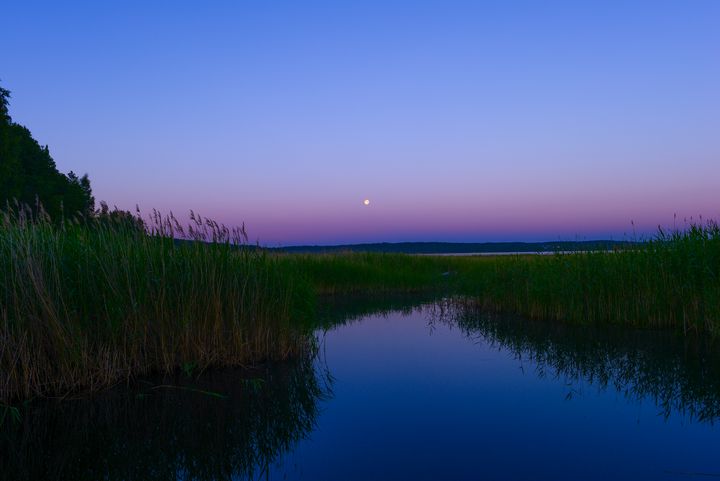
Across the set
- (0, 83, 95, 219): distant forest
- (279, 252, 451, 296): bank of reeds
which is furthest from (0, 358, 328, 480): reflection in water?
(0, 83, 95, 219): distant forest

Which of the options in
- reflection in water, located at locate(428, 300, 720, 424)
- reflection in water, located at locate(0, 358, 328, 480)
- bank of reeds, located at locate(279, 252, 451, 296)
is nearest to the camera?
reflection in water, located at locate(0, 358, 328, 480)

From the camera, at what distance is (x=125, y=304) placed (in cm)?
700

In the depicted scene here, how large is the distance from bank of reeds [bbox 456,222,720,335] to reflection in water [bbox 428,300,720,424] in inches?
20.9

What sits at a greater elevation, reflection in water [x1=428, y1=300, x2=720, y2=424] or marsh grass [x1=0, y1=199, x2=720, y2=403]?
marsh grass [x1=0, y1=199, x2=720, y2=403]

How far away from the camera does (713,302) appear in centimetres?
1005

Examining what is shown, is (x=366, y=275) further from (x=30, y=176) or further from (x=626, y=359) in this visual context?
(x=30, y=176)

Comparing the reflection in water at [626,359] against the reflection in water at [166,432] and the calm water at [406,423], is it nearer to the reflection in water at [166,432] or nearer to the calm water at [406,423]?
the calm water at [406,423]

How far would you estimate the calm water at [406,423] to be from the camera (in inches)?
189

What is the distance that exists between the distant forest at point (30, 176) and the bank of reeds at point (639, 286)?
18.0m

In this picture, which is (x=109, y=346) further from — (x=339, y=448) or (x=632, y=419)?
(x=632, y=419)

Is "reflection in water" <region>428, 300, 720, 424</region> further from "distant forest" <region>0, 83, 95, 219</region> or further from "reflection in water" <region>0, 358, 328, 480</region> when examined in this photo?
"distant forest" <region>0, 83, 95, 219</region>

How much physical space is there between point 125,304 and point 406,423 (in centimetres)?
426

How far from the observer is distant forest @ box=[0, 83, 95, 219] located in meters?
26.8

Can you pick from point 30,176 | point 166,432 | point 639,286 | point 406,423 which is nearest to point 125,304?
point 166,432
